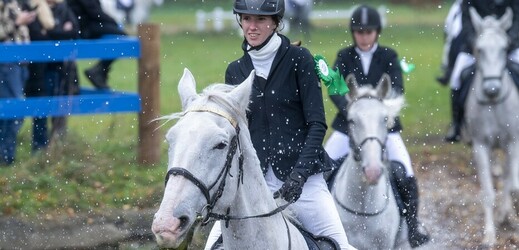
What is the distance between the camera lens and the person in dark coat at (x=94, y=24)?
14.1 m

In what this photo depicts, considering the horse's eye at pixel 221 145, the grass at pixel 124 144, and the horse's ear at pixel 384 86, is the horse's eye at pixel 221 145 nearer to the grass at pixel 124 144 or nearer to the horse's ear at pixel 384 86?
the horse's ear at pixel 384 86

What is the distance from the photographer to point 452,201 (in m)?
14.7

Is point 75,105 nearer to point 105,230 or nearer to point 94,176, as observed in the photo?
point 94,176

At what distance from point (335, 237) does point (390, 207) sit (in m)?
2.53

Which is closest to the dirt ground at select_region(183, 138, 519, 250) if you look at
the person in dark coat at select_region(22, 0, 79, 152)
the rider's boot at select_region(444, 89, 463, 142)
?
the rider's boot at select_region(444, 89, 463, 142)

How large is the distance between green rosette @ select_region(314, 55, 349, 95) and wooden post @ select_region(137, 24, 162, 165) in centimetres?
643

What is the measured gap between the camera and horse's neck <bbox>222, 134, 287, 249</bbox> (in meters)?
5.91

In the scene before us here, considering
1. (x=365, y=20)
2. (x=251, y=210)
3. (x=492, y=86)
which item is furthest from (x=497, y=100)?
(x=251, y=210)

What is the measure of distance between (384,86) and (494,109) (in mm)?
4674

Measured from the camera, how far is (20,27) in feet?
43.0

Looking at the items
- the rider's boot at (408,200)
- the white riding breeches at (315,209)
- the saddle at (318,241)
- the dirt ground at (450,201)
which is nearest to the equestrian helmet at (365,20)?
the rider's boot at (408,200)

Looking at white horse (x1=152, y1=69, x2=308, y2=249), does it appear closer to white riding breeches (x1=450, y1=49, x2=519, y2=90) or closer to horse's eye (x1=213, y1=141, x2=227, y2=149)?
horse's eye (x1=213, y1=141, x2=227, y2=149)

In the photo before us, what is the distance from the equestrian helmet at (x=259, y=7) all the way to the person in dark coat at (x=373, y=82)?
3490mm

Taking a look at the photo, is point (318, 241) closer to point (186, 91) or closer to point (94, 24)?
point (186, 91)
